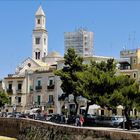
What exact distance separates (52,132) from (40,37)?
3360 inches

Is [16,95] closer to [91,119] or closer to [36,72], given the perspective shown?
[36,72]

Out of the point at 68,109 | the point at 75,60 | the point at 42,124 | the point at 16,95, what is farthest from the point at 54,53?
the point at 42,124

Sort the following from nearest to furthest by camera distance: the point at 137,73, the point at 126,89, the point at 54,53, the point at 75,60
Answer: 1. the point at 126,89
2. the point at 75,60
3. the point at 137,73
4. the point at 54,53

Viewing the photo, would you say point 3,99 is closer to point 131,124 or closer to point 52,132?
point 131,124

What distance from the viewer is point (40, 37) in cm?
12875

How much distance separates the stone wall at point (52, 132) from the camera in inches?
1424

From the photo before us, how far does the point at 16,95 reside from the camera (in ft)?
346

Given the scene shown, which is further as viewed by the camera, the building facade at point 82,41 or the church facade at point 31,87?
the building facade at point 82,41

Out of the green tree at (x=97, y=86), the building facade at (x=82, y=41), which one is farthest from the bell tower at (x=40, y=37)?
the green tree at (x=97, y=86)

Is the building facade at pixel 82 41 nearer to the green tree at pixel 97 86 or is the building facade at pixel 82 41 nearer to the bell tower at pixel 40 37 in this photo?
the bell tower at pixel 40 37

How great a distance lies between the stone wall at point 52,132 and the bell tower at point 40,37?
67.8 metres

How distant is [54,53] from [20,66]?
12.1 metres

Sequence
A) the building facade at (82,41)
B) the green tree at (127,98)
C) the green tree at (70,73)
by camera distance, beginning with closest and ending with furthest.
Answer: the green tree at (127,98) < the green tree at (70,73) < the building facade at (82,41)

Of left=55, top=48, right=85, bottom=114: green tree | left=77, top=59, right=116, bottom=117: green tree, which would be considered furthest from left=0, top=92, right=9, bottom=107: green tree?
left=77, top=59, right=116, bottom=117: green tree
